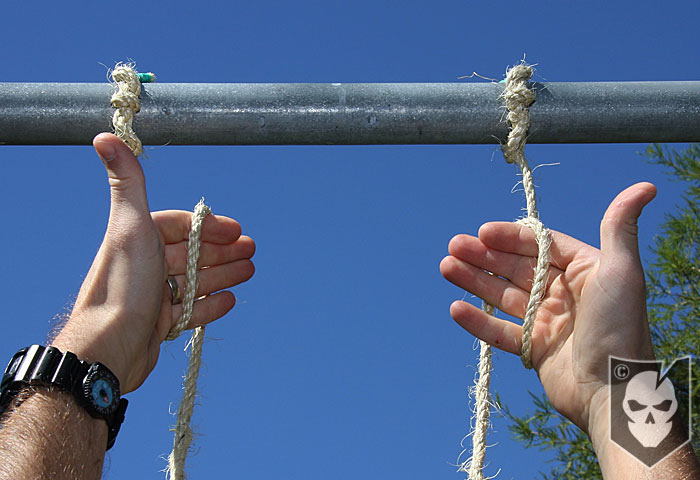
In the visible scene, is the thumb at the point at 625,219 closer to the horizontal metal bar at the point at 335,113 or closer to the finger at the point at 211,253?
the horizontal metal bar at the point at 335,113

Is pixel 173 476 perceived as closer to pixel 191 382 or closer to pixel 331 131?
pixel 191 382

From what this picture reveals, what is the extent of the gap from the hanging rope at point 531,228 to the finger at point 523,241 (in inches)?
1.3

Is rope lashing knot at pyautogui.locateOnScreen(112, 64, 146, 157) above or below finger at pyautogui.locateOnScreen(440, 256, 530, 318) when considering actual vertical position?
above

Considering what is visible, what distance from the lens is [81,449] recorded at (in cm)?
153

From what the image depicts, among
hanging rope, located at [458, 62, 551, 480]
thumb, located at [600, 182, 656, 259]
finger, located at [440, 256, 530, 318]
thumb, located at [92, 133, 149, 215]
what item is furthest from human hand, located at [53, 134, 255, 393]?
thumb, located at [600, 182, 656, 259]

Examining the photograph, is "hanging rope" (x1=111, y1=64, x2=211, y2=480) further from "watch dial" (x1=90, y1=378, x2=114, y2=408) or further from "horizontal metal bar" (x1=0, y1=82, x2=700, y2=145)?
"watch dial" (x1=90, y1=378, x2=114, y2=408)

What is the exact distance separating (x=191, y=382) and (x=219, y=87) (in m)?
0.68

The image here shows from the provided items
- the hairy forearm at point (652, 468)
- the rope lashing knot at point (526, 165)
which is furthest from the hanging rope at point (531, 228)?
the hairy forearm at point (652, 468)

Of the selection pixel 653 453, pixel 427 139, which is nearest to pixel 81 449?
pixel 427 139

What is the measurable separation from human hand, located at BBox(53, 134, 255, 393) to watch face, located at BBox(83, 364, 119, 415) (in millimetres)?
71

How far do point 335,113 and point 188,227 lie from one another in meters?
0.49

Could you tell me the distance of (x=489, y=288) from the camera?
1.87m

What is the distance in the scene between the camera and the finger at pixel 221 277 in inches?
75.2

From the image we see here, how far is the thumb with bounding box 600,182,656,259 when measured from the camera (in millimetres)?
1647
